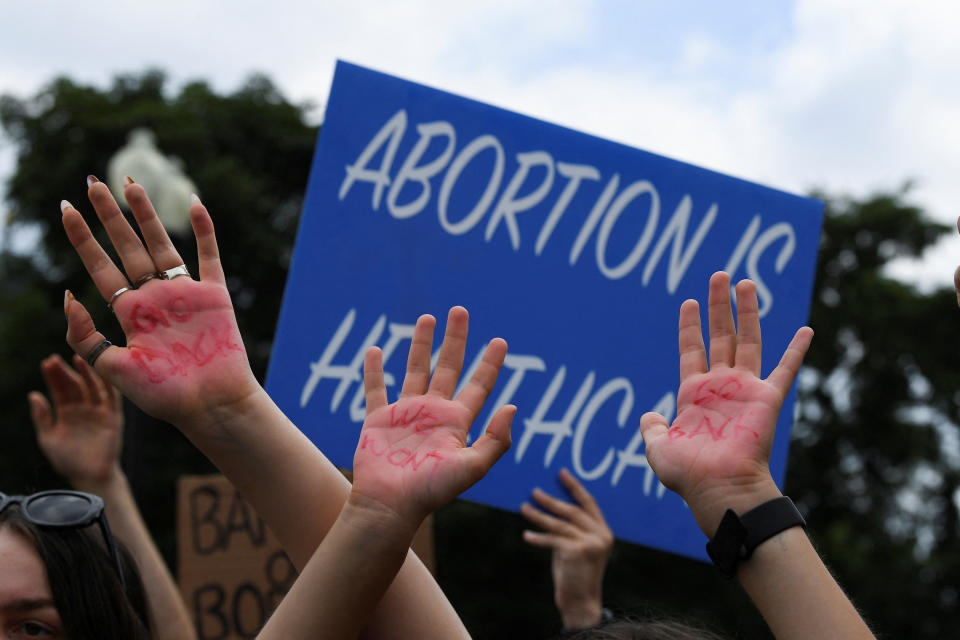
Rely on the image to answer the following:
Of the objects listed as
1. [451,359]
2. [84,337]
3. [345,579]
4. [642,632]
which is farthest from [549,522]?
[84,337]

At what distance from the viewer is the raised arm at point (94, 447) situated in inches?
81.5

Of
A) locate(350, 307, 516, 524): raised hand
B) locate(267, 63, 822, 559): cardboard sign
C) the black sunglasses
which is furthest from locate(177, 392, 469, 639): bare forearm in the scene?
locate(267, 63, 822, 559): cardboard sign

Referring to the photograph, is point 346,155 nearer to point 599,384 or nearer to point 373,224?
point 373,224

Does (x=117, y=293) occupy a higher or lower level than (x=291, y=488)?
higher

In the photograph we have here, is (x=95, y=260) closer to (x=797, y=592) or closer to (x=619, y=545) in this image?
(x=797, y=592)

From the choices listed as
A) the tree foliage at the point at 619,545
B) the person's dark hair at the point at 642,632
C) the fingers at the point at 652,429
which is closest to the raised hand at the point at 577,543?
the person's dark hair at the point at 642,632

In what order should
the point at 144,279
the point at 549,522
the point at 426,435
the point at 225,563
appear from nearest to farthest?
the point at 426,435 < the point at 144,279 < the point at 549,522 < the point at 225,563

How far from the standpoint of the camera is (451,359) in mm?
1347

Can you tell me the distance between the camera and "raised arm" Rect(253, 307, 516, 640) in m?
1.18

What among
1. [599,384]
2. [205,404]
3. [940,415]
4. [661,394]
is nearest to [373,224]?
[599,384]

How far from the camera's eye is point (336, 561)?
118cm

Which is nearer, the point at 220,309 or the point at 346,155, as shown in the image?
the point at 220,309

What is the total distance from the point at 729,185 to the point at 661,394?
58 cm

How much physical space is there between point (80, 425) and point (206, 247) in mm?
1186
